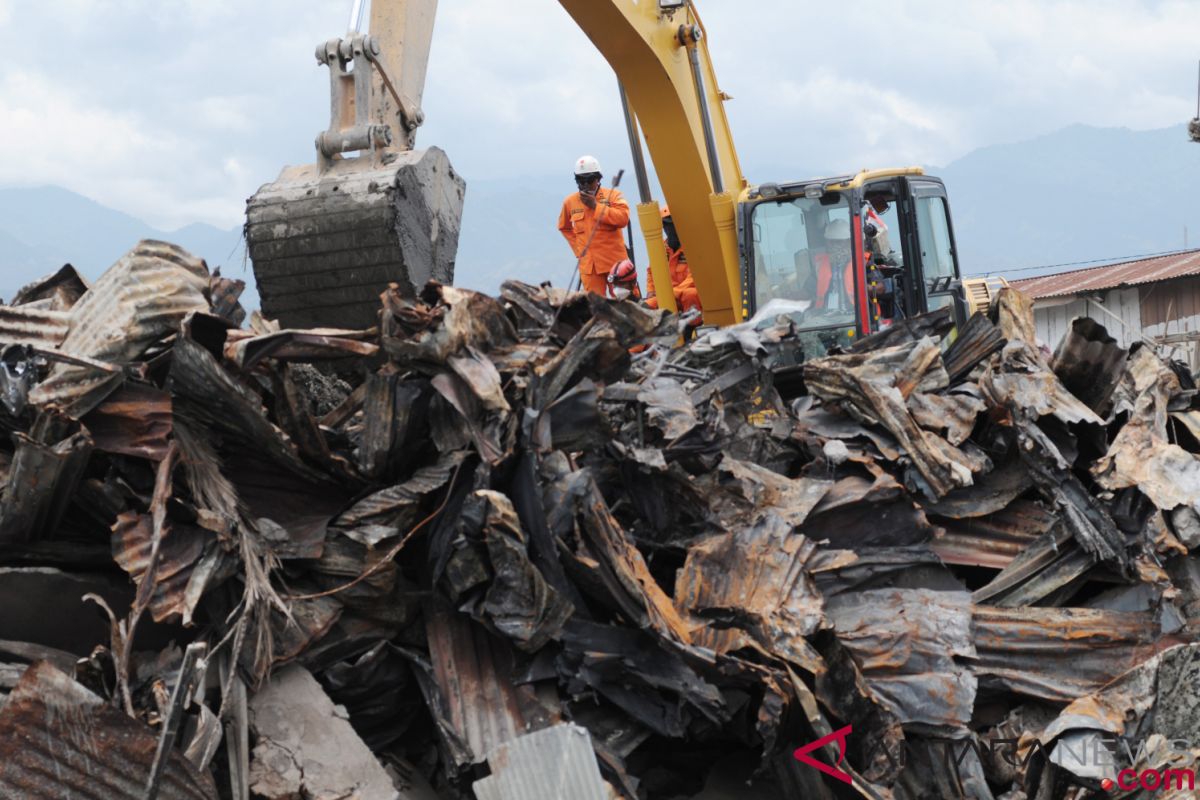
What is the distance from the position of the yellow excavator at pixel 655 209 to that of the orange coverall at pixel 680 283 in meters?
0.18

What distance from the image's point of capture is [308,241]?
554 cm

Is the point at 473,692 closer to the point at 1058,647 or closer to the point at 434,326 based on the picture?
the point at 434,326

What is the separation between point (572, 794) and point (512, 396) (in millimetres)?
1324

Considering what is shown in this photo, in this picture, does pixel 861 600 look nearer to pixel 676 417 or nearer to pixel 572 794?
pixel 676 417

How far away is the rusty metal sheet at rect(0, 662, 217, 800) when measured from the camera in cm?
328

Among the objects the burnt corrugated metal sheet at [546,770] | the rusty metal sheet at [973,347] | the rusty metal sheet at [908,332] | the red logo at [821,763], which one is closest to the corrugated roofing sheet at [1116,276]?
the rusty metal sheet at [908,332]

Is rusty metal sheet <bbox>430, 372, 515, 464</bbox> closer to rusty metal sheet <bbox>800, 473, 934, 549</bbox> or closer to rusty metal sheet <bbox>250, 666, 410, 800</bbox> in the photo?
rusty metal sheet <bbox>250, 666, 410, 800</bbox>

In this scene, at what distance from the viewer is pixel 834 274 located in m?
8.12

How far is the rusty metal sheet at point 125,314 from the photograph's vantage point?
405cm

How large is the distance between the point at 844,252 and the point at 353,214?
12.4 ft

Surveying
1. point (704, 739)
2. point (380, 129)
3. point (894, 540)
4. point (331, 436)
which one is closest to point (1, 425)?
point (331, 436)

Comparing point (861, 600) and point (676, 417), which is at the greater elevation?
point (676, 417)

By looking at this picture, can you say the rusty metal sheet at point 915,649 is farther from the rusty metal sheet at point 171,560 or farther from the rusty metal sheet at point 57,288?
the rusty metal sheet at point 57,288

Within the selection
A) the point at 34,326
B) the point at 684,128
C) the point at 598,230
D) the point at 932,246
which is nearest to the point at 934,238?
the point at 932,246
